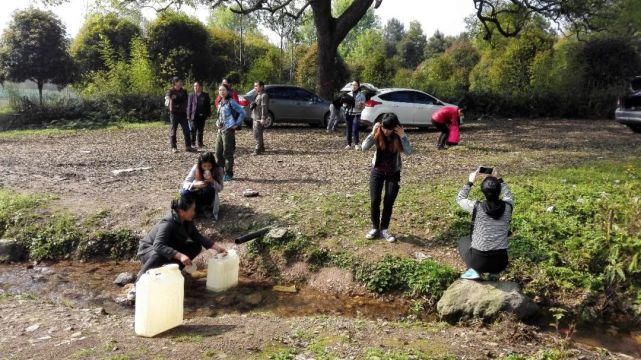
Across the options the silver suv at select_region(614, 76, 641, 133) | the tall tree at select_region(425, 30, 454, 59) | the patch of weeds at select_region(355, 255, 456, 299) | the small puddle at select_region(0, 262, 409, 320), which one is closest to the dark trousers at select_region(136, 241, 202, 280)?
the small puddle at select_region(0, 262, 409, 320)

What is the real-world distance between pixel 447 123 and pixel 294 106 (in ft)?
19.5

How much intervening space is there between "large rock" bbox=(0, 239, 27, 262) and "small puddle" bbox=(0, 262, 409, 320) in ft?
1.08

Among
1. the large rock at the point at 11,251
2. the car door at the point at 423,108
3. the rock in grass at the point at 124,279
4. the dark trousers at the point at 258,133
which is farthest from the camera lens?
the car door at the point at 423,108

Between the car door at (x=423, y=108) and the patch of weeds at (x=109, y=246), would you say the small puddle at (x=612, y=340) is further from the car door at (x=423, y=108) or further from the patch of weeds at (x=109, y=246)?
the car door at (x=423, y=108)

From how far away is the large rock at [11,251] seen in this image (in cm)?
698

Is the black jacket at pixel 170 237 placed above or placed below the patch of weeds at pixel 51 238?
above

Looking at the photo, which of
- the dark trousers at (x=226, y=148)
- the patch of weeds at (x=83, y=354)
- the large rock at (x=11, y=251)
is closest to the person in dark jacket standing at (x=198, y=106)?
the dark trousers at (x=226, y=148)

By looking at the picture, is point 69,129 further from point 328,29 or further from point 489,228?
point 489,228

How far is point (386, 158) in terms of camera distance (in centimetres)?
647

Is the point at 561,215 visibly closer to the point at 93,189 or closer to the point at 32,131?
the point at 93,189

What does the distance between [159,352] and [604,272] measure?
4716 mm

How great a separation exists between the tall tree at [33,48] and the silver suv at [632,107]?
18210 mm

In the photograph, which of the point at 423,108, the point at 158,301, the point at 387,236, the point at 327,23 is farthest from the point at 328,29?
the point at 158,301

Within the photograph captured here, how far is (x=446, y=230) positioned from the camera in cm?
698
